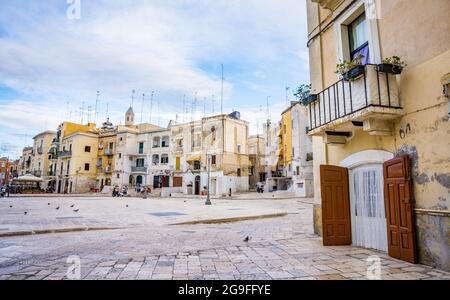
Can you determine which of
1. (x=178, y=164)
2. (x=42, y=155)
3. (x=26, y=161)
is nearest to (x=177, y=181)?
(x=178, y=164)

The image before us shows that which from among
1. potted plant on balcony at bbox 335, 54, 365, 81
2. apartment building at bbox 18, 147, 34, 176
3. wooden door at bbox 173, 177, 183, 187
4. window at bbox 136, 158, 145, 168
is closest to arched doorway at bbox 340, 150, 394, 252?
potted plant on balcony at bbox 335, 54, 365, 81

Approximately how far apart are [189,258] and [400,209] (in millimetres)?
4211

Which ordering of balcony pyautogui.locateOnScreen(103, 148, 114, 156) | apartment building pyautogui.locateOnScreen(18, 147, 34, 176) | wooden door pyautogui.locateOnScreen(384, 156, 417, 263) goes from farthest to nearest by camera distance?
apartment building pyautogui.locateOnScreen(18, 147, 34, 176), balcony pyautogui.locateOnScreen(103, 148, 114, 156), wooden door pyautogui.locateOnScreen(384, 156, 417, 263)

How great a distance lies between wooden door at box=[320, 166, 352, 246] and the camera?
6973 mm

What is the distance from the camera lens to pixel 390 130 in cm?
582

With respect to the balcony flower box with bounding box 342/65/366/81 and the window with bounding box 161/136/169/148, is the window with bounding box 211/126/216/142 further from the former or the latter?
the balcony flower box with bounding box 342/65/366/81

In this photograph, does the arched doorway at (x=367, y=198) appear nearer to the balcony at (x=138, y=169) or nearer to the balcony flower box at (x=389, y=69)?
the balcony flower box at (x=389, y=69)

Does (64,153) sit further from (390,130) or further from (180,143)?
(390,130)

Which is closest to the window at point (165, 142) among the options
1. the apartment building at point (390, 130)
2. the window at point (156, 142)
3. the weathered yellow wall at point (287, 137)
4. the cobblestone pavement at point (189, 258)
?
the window at point (156, 142)

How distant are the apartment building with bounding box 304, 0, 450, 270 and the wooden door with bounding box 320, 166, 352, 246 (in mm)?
24

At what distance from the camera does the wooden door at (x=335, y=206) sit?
22.9ft

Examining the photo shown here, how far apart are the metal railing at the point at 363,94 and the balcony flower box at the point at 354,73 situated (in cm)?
5
